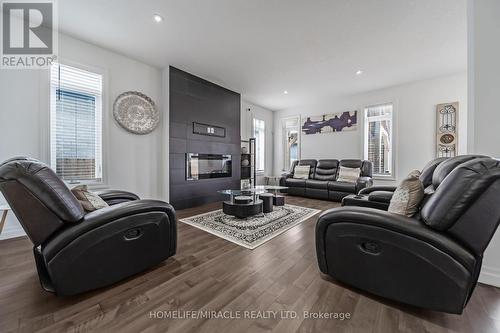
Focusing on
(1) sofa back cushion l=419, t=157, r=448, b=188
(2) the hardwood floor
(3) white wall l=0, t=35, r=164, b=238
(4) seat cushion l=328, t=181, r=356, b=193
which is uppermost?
(3) white wall l=0, t=35, r=164, b=238

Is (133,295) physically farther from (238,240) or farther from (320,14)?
(320,14)

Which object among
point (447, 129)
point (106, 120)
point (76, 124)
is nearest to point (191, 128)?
point (106, 120)

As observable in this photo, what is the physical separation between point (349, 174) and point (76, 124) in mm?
5377

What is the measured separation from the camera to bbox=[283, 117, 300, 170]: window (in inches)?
257

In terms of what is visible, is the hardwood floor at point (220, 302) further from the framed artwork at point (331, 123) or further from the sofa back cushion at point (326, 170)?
the framed artwork at point (331, 123)

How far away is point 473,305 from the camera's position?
1.29 m

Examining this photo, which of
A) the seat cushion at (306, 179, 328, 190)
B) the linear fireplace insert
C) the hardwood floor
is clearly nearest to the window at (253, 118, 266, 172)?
the linear fireplace insert

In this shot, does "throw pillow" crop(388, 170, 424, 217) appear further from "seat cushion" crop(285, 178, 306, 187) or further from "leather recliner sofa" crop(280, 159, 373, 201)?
"seat cushion" crop(285, 178, 306, 187)

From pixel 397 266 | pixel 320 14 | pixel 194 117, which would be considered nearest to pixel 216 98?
pixel 194 117

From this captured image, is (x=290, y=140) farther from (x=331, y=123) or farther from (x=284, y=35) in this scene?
(x=284, y=35)

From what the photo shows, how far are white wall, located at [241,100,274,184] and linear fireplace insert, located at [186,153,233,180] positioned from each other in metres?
1.35

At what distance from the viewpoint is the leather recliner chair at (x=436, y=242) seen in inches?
40.6

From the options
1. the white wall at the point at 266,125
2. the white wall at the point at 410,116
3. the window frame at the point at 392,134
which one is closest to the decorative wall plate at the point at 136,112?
the white wall at the point at 266,125

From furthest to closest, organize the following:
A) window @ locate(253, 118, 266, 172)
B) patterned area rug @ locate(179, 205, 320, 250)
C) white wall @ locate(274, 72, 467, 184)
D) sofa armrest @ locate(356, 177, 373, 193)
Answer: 1. window @ locate(253, 118, 266, 172)
2. sofa armrest @ locate(356, 177, 373, 193)
3. white wall @ locate(274, 72, 467, 184)
4. patterned area rug @ locate(179, 205, 320, 250)
